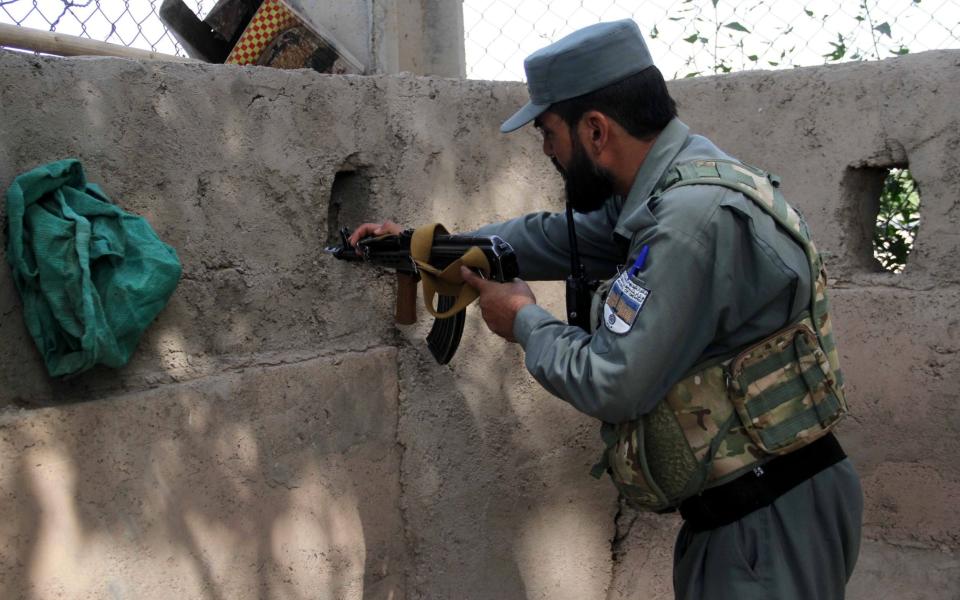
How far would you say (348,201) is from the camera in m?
2.67

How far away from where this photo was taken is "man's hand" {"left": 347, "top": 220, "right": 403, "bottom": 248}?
239 cm

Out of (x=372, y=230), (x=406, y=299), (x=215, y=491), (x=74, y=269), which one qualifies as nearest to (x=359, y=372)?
(x=406, y=299)

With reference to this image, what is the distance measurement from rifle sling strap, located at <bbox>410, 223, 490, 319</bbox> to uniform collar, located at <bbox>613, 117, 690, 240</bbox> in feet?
1.04

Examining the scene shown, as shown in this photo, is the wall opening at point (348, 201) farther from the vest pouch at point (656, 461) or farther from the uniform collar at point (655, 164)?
the vest pouch at point (656, 461)

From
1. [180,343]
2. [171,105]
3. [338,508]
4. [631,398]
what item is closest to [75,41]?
[171,105]

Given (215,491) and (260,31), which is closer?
(215,491)

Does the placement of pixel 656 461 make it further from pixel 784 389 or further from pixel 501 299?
pixel 501 299

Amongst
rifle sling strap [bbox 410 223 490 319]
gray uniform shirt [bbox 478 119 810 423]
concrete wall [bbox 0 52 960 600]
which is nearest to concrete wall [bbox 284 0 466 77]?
concrete wall [bbox 0 52 960 600]

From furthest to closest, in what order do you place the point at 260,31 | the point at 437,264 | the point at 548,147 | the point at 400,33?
the point at 400,33
the point at 260,31
the point at 437,264
the point at 548,147

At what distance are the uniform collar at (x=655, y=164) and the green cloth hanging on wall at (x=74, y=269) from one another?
0.95 metres

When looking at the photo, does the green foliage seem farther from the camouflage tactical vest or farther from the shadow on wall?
the shadow on wall

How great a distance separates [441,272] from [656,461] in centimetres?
59

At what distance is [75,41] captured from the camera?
8.45ft

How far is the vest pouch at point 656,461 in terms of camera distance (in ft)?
6.03
